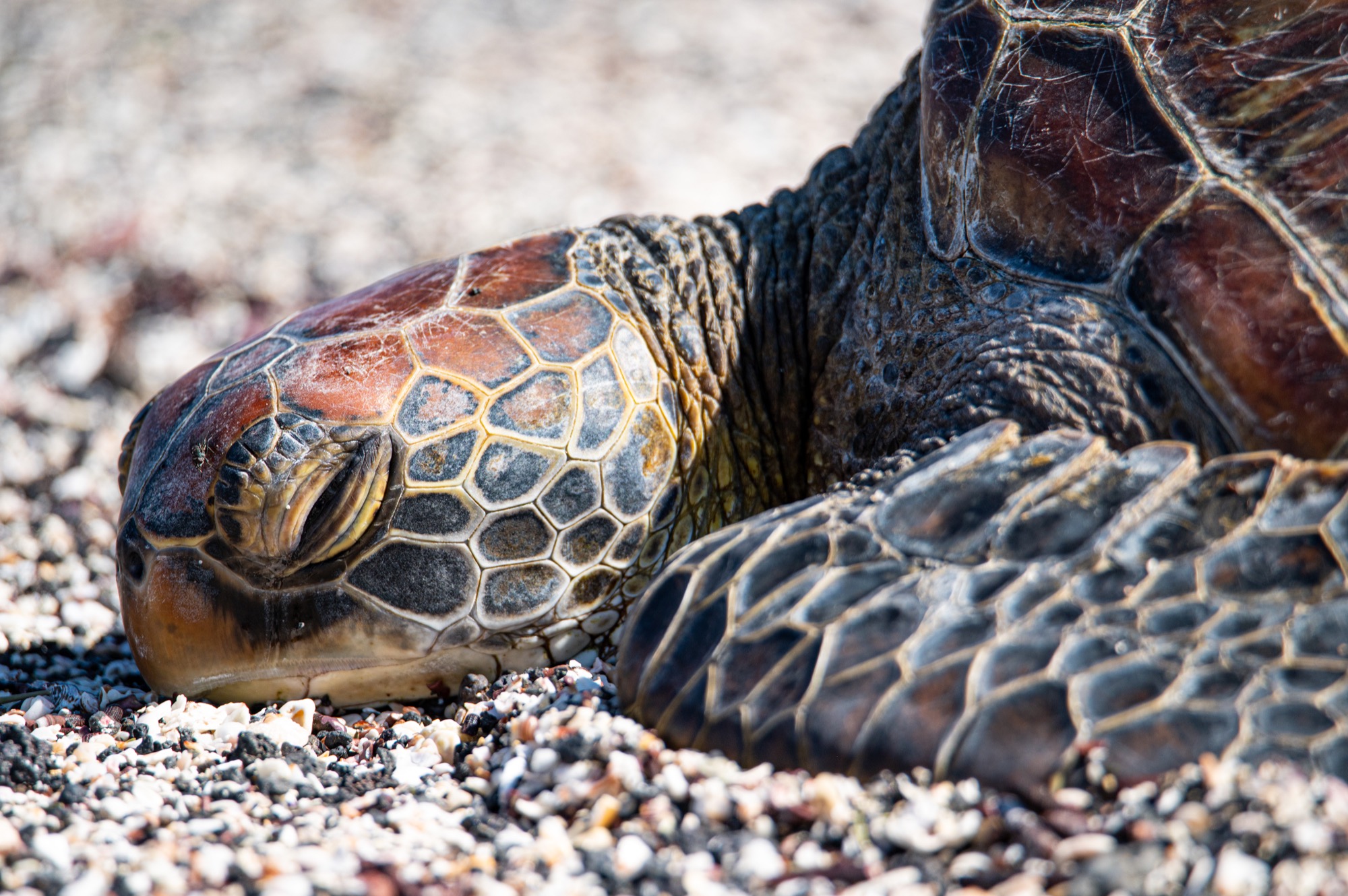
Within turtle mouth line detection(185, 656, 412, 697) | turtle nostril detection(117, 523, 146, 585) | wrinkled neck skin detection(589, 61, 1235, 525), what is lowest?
turtle mouth line detection(185, 656, 412, 697)

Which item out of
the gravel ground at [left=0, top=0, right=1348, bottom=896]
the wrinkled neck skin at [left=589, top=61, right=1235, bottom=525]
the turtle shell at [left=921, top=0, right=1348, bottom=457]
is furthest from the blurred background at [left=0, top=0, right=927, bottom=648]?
the turtle shell at [left=921, top=0, right=1348, bottom=457]

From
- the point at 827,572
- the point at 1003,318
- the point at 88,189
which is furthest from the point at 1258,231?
the point at 88,189

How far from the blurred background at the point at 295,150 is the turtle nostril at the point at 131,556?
83 cm

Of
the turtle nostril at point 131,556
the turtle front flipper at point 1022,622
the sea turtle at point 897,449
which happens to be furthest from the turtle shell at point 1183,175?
the turtle nostril at point 131,556

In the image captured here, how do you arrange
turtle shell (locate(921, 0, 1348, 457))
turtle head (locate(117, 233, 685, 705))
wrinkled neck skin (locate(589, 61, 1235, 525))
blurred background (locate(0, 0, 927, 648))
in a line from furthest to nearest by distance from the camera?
1. blurred background (locate(0, 0, 927, 648))
2. turtle head (locate(117, 233, 685, 705))
3. wrinkled neck skin (locate(589, 61, 1235, 525))
4. turtle shell (locate(921, 0, 1348, 457))

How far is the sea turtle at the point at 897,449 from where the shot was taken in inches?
50.1

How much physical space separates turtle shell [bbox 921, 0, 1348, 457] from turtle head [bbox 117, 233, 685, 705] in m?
0.76

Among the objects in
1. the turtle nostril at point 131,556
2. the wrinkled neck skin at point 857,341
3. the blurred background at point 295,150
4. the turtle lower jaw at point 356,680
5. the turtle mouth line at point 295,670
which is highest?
the blurred background at point 295,150

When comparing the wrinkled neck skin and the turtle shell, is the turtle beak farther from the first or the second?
the turtle shell

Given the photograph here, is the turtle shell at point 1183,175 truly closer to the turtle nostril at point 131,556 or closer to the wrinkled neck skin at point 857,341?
the wrinkled neck skin at point 857,341

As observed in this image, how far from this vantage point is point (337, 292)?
12.9ft

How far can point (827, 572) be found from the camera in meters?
1.45

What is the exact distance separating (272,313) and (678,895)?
129 inches

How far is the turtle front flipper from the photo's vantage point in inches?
46.3
